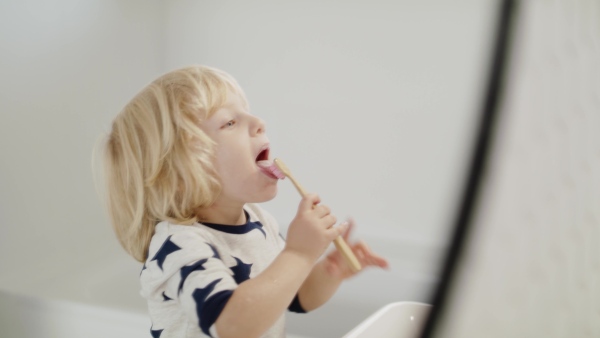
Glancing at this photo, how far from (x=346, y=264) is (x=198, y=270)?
0.12m

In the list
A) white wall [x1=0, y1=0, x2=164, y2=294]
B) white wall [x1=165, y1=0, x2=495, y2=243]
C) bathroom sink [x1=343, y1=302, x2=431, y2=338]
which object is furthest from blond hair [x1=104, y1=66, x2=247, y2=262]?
white wall [x1=165, y1=0, x2=495, y2=243]

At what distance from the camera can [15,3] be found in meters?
0.83

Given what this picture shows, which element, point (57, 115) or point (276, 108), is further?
point (276, 108)

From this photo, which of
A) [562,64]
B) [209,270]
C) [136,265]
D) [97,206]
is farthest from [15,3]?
[562,64]

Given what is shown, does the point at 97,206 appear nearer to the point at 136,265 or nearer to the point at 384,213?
the point at 136,265

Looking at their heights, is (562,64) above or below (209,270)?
above

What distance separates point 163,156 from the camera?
423 mm

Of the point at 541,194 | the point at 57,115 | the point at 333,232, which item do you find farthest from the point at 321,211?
the point at 57,115

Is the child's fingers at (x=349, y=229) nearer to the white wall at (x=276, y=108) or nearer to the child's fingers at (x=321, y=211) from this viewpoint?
the child's fingers at (x=321, y=211)

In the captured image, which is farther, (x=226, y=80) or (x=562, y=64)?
(x=226, y=80)

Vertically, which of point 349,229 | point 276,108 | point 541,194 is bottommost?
point 276,108

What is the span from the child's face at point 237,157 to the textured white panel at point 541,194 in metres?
0.37

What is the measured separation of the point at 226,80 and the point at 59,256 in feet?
2.00

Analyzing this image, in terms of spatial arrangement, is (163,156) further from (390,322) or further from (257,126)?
(390,322)
